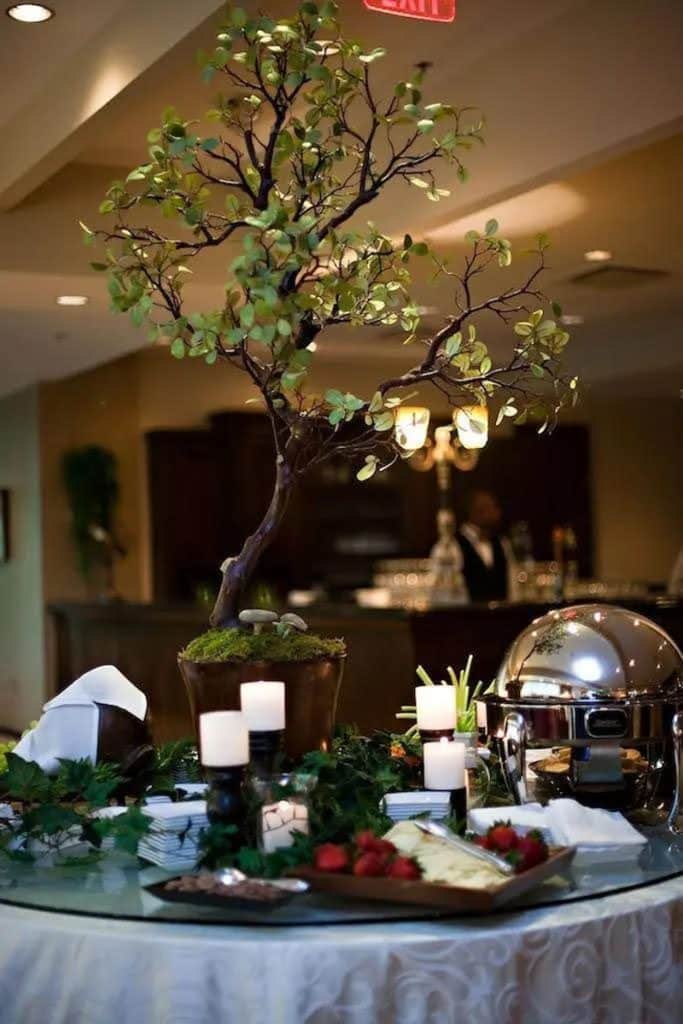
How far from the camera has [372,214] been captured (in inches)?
260

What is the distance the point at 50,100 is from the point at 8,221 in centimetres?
142

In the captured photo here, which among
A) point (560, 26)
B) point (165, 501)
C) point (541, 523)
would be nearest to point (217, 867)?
point (560, 26)

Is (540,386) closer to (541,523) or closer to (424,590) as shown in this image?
(541,523)

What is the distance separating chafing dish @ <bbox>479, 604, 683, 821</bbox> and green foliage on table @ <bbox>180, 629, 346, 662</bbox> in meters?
0.37

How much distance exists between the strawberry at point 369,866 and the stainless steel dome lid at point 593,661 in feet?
2.09

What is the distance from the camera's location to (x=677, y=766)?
2691 mm

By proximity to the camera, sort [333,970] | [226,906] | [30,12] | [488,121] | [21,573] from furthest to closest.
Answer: [21,573] → [488,121] → [30,12] → [226,906] → [333,970]

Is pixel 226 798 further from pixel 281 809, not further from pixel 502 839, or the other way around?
pixel 502 839

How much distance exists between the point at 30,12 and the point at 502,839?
3636 millimetres

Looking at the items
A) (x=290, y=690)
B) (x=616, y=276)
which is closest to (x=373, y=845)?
(x=290, y=690)

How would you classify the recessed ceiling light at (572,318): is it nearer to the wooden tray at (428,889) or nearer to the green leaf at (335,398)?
the green leaf at (335,398)

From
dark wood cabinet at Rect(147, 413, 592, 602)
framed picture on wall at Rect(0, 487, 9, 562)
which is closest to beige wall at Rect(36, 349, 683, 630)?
dark wood cabinet at Rect(147, 413, 592, 602)

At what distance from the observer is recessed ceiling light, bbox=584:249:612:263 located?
8047 millimetres

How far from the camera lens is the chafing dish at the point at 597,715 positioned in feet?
8.64
